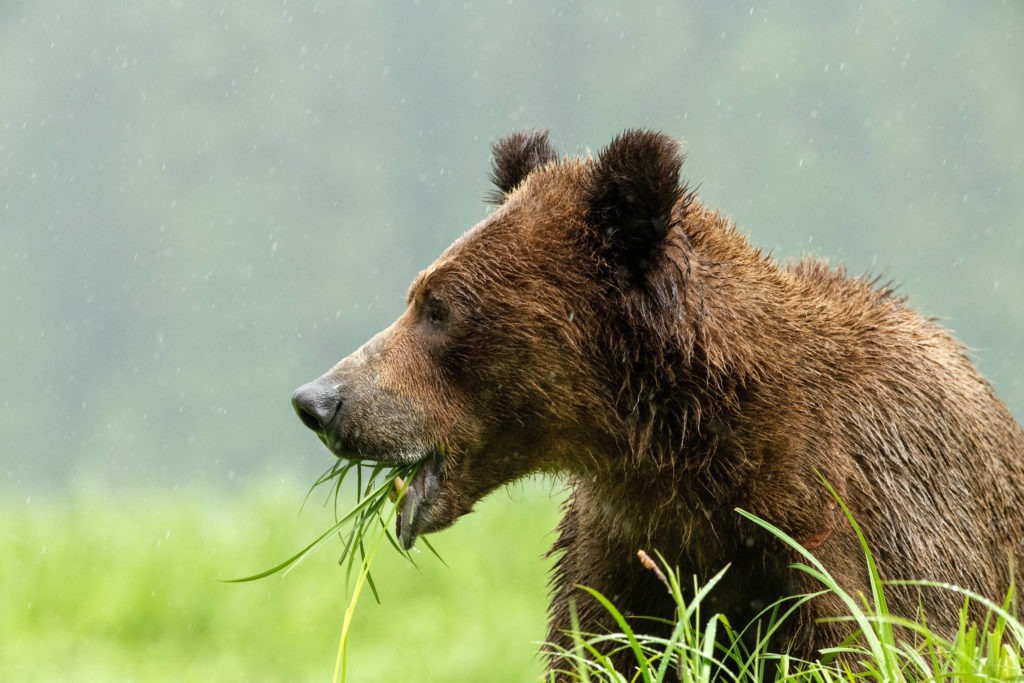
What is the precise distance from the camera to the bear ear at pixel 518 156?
434 centimetres

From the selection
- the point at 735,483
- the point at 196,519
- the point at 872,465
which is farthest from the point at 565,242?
the point at 196,519

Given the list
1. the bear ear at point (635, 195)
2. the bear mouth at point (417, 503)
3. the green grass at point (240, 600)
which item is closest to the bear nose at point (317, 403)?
the bear mouth at point (417, 503)

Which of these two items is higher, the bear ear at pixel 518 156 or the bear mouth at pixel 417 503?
→ the bear ear at pixel 518 156

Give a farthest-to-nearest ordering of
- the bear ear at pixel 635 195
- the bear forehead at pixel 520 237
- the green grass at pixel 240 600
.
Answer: the green grass at pixel 240 600, the bear forehead at pixel 520 237, the bear ear at pixel 635 195

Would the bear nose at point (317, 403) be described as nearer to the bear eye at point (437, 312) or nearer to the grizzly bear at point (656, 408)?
the grizzly bear at point (656, 408)

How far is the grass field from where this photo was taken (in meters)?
8.16

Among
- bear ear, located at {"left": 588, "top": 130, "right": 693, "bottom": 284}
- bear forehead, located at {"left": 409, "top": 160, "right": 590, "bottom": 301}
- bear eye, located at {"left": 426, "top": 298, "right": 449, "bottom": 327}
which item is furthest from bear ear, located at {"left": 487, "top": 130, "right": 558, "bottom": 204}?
bear eye, located at {"left": 426, "top": 298, "right": 449, "bottom": 327}

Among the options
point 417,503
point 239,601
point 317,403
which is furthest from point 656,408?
point 239,601

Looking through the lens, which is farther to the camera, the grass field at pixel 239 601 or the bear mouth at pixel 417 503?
the grass field at pixel 239 601

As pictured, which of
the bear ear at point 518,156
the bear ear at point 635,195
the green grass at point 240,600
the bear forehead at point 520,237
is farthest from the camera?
the green grass at point 240,600

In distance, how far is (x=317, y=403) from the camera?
3.65m

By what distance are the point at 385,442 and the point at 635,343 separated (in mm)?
782

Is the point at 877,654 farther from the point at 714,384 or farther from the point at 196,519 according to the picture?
the point at 196,519

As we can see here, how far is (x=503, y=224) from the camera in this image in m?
3.88
